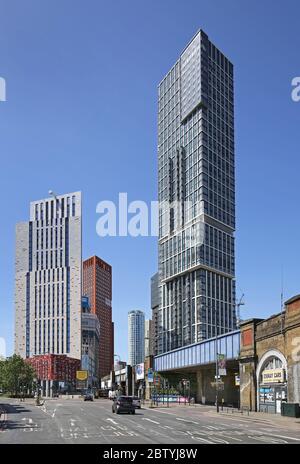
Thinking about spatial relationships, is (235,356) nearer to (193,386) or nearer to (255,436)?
(255,436)

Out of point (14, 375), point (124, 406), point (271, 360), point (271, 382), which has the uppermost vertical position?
point (271, 360)

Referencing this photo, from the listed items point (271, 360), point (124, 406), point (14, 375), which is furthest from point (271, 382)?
point (14, 375)

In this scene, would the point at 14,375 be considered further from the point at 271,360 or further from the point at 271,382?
the point at 271,382

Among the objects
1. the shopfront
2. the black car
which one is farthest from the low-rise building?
the black car

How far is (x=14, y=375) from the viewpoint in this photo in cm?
16212

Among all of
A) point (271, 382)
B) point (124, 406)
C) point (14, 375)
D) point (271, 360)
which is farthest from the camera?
point (14, 375)

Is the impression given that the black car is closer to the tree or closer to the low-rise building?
the low-rise building

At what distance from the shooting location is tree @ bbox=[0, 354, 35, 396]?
6353 inches

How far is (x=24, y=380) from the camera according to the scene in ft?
538

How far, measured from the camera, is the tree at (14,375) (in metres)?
161

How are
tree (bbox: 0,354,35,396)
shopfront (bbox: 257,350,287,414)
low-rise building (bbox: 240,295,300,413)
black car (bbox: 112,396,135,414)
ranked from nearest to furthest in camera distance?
low-rise building (bbox: 240,295,300,413) → shopfront (bbox: 257,350,287,414) → black car (bbox: 112,396,135,414) → tree (bbox: 0,354,35,396)

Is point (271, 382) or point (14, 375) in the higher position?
point (271, 382)

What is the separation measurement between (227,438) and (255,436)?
7.64 feet
